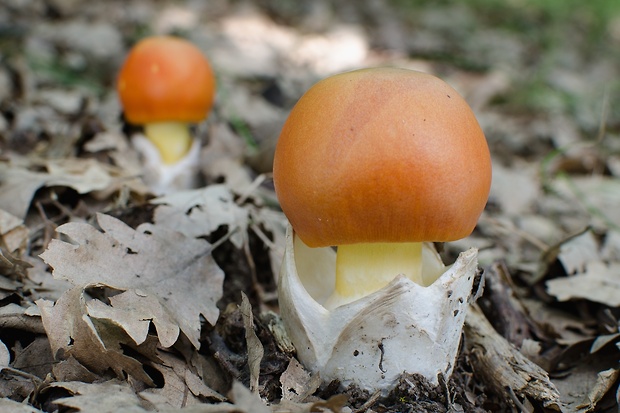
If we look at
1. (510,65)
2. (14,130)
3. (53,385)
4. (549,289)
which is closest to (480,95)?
(510,65)

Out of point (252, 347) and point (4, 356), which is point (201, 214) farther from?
point (4, 356)

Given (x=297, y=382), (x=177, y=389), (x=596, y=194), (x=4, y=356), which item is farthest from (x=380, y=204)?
(x=596, y=194)

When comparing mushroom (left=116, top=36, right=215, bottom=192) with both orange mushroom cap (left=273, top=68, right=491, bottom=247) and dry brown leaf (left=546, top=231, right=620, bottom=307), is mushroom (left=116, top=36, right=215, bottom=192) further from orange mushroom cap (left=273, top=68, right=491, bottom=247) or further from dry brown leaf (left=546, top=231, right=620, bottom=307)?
dry brown leaf (left=546, top=231, right=620, bottom=307)

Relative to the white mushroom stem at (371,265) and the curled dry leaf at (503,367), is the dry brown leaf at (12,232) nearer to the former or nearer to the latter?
the white mushroom stem at (371,265)

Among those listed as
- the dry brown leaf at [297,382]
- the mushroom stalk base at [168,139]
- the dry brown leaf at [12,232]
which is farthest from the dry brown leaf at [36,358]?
the mushroom stalk base at [168,139]

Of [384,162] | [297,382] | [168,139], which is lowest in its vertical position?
[168,139]

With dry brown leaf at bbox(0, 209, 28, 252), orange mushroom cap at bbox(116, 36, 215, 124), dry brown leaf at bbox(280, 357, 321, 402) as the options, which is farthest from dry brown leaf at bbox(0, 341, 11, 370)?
orange mushroom cap at bbox(116, 36, 215, 124)
